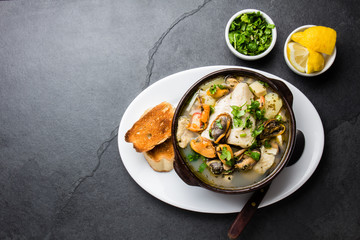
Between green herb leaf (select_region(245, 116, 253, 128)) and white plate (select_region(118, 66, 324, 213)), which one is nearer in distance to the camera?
green herb leaf (select_region(245, 116, 253, 128))

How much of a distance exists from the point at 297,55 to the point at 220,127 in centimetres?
90

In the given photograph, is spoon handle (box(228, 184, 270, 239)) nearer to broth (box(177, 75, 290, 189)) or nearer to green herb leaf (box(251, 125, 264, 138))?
broth (box(177, 75, 290, 189))

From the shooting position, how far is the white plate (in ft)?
7.02

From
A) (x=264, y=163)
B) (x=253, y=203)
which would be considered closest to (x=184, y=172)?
(x=264, y=163)

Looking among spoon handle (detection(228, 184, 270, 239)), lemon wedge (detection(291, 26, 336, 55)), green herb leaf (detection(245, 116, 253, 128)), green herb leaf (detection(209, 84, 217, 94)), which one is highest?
lemon wedge (detection(291, 26, 336, 55))

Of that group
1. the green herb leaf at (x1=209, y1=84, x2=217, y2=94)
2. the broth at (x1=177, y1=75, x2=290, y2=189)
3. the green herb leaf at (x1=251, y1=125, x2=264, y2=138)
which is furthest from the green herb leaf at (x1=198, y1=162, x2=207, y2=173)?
the green herb leaf at (x1=209, y1=84, x2=217, y2=94)

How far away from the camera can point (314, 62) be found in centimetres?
212

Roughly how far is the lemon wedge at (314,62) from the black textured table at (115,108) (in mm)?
202

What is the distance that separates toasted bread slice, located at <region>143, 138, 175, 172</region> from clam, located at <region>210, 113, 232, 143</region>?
1.52 feet

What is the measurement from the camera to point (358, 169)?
235cm

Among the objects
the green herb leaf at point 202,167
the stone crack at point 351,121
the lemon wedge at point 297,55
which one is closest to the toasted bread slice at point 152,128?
the green herb leaf at point 202,167

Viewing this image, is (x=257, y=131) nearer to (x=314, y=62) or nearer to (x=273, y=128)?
(x=273, y=128)

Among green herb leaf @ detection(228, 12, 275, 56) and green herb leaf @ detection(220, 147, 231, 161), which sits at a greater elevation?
green herb leaf @ detection(228, 12, 275, 56)

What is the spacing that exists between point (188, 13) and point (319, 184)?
1732 mm
